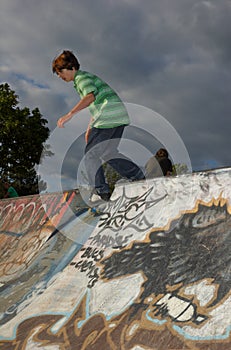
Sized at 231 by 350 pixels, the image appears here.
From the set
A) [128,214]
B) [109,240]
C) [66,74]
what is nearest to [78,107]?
[66,74]

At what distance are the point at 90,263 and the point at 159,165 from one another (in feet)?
10.5

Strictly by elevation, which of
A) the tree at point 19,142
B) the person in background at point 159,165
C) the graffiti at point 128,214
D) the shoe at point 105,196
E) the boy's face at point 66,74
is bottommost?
the graffiti at point 128,214

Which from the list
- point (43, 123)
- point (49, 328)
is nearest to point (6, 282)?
point (49, 328)

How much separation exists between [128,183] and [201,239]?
2.10m

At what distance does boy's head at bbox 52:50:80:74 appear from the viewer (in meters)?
5.65

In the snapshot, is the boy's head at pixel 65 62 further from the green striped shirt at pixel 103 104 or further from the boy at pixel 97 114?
the green striped shirt at pixel 103 104

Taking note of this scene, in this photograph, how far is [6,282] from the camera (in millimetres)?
5727

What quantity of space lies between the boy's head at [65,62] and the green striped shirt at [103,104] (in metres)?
0.15

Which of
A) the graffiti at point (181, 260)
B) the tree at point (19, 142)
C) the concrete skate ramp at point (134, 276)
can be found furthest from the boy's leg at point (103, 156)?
the tree at point (19, 142)

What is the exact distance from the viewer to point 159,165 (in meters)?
7.48

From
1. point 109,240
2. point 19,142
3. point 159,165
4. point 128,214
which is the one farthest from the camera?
point 19,142

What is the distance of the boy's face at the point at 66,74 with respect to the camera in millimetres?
5676

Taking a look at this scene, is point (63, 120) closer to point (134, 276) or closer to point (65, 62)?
point (65, 62)

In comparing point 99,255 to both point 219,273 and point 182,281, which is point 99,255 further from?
point 219,273
